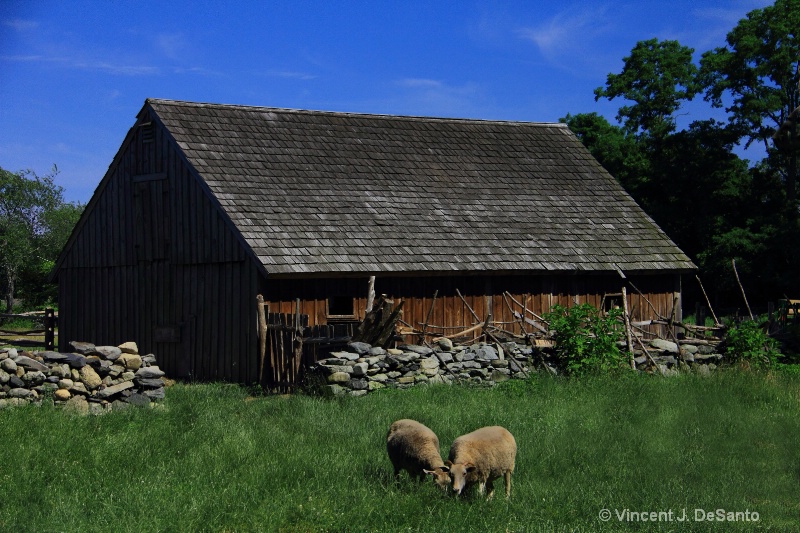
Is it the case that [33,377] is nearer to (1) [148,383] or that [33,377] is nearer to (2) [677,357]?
(1) [148,383]

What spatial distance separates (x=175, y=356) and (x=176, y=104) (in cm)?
600

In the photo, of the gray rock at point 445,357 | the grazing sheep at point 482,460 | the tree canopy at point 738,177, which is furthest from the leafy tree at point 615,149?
the grazing sheep at point 482,460

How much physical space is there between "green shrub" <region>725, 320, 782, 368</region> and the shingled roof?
183 inches

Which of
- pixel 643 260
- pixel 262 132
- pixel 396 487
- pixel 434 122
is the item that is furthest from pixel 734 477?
pixel 434 122

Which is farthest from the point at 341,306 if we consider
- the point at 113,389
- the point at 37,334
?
the point at 37,334

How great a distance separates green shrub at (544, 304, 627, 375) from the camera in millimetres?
16703

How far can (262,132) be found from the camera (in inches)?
897

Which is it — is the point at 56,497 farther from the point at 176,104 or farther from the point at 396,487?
the point at 176,104

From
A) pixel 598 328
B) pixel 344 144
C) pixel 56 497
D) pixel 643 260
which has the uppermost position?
pixel 344 144

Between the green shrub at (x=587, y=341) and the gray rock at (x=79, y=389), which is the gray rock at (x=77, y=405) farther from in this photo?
the green shrub at (x=587, y=341)

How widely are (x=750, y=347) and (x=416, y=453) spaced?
1094 centimetres

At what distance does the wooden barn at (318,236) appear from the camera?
1947cm

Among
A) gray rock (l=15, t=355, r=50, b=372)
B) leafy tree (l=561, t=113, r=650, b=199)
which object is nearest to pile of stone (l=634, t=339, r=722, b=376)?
gray rock (l=15, t=355, r=50, b=372)

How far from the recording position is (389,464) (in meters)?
10.3
